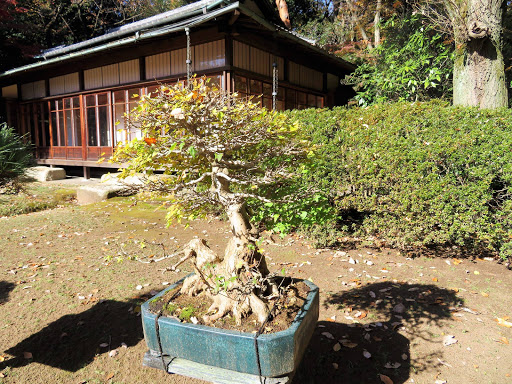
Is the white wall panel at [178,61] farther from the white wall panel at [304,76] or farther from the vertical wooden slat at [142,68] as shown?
the white wall panel at [304,76]

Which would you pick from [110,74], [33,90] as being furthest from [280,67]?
[33,90]

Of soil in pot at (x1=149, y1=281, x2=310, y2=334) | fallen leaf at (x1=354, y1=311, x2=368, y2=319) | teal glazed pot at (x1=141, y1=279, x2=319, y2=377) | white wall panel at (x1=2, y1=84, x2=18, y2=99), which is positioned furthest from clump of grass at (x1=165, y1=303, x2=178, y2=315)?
white wall panel at (x1=2, y1=84, x2=18, y2=99)

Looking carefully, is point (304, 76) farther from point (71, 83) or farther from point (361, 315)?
point (361, 315)

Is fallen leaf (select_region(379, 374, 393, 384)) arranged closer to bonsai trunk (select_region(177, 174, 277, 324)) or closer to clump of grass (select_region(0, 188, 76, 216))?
bonsai trunk (select_region(177, 174, 277, 324))

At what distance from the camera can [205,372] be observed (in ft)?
7.20

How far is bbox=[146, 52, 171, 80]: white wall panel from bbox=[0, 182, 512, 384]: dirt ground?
22.5 ft

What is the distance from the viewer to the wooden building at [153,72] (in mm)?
9688

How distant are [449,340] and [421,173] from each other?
235 cm

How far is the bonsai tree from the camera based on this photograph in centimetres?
233

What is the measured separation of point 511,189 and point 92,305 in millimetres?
5247

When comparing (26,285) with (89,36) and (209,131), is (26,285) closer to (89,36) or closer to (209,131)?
(209,131)

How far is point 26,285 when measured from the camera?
448cm

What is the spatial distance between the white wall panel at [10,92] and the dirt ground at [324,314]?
1476cm

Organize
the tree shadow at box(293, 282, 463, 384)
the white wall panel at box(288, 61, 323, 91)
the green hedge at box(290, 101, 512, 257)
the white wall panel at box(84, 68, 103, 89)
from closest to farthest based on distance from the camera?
the tree shadow at box(293, 282, 463, 384), the green hedge at box(290, 101, 512, 257), the white wall panel at box(288, 61, 323, 91), the white wall panel at box(84, 68, 103, 89)
